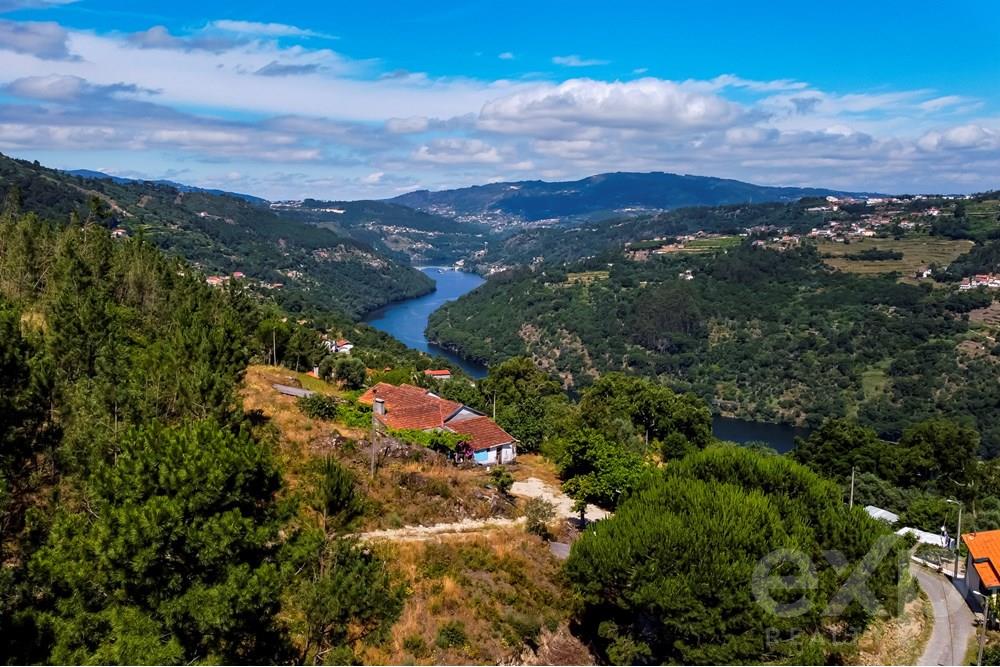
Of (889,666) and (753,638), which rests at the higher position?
(753,638)

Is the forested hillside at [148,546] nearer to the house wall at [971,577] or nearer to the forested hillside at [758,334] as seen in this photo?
the house wall at [971,577]

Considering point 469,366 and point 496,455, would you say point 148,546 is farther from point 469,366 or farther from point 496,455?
point 469,366

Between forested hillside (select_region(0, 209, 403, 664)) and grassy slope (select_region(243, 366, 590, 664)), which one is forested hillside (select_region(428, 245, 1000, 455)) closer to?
grassy slope (select_region(243, 366, 590, 664))

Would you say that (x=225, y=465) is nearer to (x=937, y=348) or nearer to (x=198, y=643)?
(x=198, y=643)

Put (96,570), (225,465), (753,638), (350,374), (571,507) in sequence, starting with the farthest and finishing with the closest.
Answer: (350,374) < (571,507) < (753,638) < (225,465) < (96,570)

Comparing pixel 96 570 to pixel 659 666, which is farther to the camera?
pixel 659 666

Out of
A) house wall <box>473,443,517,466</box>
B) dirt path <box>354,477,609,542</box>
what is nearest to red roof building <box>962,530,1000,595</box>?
dirt path <box>354,477,609,542</box>

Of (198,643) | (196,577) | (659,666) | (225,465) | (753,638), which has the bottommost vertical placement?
(659,666)

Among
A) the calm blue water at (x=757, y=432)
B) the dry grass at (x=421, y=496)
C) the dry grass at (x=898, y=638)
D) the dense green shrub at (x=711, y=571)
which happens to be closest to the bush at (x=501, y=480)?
the dry grass at (x=421, y=496)

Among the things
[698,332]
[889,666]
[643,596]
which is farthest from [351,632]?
[698,332]
